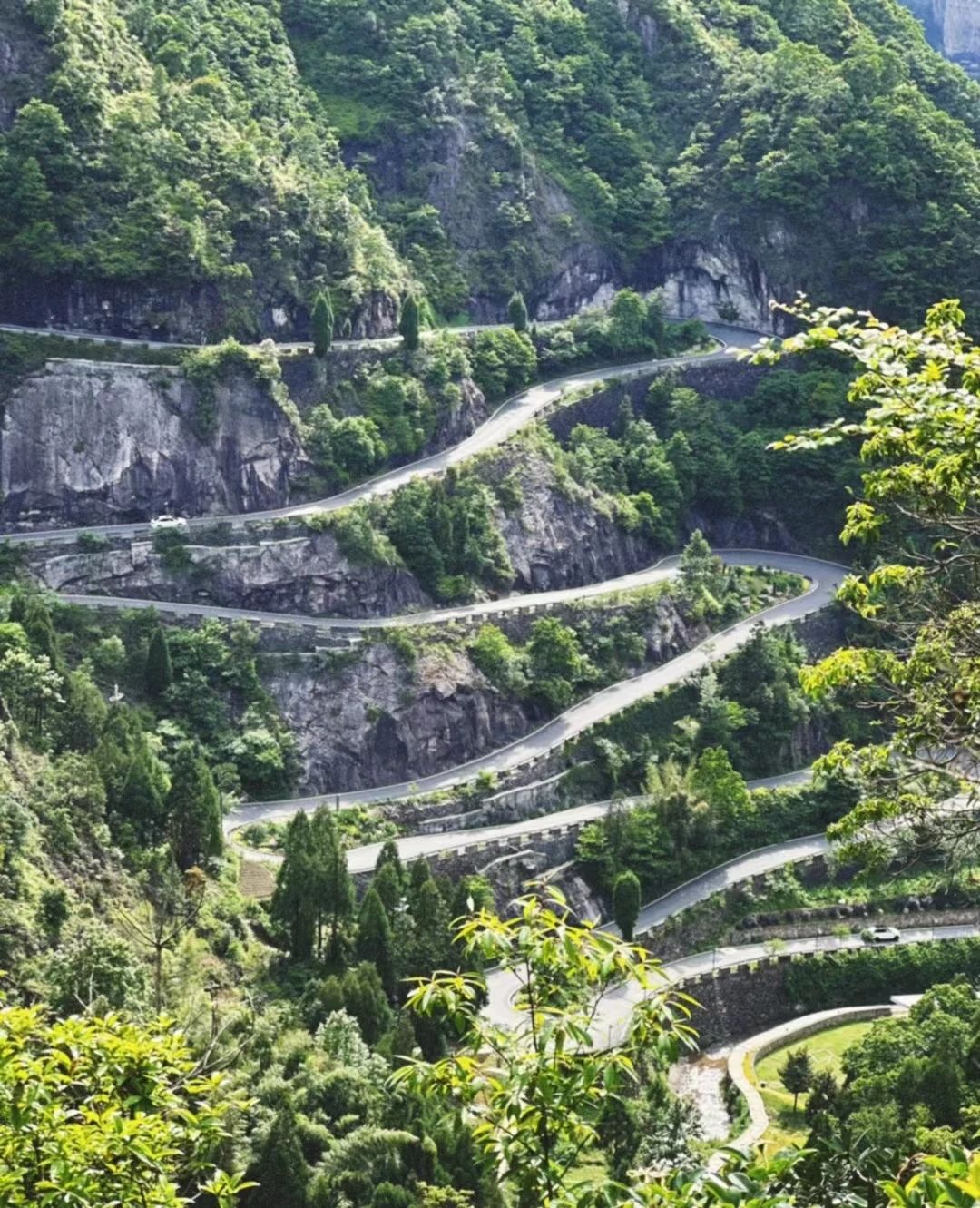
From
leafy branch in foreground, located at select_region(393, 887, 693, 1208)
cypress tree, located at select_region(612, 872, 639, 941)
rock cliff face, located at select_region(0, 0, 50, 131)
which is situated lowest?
cypress tree, located at select_region(612, 872, 639, 941)

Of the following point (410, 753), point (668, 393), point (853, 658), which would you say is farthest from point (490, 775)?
point (853, 658)

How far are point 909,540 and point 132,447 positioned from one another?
176 ft

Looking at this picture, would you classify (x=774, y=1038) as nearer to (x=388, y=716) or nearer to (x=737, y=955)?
(x=737, y=955)

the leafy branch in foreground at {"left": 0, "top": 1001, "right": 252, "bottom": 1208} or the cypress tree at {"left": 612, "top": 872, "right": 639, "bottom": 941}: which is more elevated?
the leafy branch in foreground at {"left": 0, "top": 1001, "right": 252, "bottom": 1208}

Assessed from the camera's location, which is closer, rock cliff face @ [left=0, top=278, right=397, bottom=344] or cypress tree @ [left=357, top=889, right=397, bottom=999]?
cypress tree @ [left=357, top=889, right=397, bottom=999]

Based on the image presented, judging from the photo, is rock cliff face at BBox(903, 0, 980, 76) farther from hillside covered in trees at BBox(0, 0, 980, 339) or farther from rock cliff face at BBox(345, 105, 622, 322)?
rock cliff face at BBox(345, 105, 622, 322)

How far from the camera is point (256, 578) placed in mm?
64938

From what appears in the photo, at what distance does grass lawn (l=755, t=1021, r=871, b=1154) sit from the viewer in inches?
1784

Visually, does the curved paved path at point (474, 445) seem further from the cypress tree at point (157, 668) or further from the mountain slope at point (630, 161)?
the cypress tree at point (157, 668)

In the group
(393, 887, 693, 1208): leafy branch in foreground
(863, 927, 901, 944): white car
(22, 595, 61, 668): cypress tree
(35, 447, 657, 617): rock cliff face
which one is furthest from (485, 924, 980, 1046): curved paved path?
(393, 887, 693, 1208): leafy branch in foreground

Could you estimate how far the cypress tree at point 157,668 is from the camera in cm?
5828

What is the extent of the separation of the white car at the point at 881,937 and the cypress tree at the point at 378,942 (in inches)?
753

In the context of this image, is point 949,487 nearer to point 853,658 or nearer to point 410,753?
point 853,658

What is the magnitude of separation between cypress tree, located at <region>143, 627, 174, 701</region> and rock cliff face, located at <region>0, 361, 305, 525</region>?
9.01m
